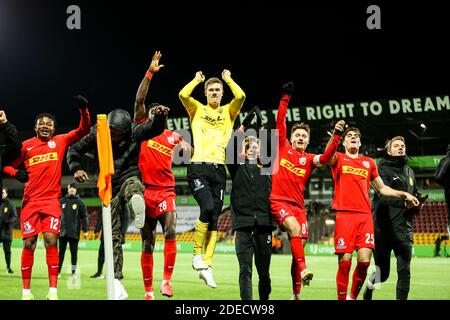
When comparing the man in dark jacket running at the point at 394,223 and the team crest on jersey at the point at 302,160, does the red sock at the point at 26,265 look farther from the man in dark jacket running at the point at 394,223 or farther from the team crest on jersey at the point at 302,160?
the man in dark jacket running at the point at 394,223

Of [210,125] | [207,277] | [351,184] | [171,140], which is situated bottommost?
[207,277]

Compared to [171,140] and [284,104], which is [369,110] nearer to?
[171,140]

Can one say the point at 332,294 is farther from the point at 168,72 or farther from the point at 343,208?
the point at 168,72

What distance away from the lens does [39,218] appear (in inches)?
325

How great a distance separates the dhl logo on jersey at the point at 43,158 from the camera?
8273mm

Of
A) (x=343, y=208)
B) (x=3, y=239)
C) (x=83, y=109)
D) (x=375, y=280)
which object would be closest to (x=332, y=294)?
(x=375, y=280)

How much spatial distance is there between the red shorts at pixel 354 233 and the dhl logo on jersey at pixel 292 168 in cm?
85

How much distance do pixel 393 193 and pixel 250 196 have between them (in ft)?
6.53

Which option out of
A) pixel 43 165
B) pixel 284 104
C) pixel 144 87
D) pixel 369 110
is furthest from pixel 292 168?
pixel 369 110

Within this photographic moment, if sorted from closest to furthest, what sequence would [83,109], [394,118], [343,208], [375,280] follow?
[83,109] → [343,208] → [375,280] → [394,118]

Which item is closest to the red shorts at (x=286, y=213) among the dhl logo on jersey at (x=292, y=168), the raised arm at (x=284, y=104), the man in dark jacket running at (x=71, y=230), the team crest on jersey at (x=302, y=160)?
the dhl logo on jersey at (x=292, y=168)

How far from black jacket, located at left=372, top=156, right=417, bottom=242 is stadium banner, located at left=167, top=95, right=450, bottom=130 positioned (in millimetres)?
20610

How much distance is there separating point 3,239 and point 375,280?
471 inches

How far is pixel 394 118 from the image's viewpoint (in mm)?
31891
